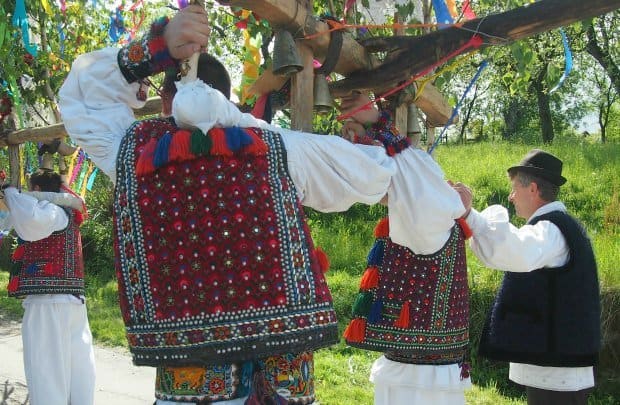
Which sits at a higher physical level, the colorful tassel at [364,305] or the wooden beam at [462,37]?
the wooden beam at [462,37]

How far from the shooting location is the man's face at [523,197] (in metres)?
3.12

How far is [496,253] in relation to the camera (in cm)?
256

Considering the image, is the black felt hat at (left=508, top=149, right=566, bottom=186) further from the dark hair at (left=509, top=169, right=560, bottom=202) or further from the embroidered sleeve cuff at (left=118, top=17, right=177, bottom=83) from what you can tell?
the embroidered sleeve cuff at (left=118, top=17, right=177, bottom=83)

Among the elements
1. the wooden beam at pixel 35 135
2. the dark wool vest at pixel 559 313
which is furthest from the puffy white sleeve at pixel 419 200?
the wooden beam at pixel 35 135

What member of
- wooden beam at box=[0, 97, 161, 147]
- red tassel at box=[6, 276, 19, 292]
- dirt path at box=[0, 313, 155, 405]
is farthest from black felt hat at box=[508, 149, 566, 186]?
red tassel at box=[6, 276, 19, 292]

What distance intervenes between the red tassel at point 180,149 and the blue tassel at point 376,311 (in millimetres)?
1331

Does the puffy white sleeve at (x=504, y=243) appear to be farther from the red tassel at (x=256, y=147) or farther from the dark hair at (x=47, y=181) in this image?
the dark hair at (x=47, y=181)

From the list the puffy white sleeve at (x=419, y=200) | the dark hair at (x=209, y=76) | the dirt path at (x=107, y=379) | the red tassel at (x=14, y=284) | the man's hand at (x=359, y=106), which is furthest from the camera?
the dirt path at (x=107, y=379)

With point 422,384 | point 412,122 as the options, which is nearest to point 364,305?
point 422,384

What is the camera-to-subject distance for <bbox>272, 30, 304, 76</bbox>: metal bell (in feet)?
6.74

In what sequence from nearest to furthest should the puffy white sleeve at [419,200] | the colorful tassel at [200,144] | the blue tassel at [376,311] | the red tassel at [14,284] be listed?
Answer: the colorful tassel at [200,144], the puffy white sleeve at [419,200], the blue tassel at [376,311], the red tassel at [14,284]

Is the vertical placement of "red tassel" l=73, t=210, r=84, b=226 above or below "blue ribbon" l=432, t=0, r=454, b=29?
below

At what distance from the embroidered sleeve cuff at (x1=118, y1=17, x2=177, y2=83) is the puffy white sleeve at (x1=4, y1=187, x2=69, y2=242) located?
2.39 m

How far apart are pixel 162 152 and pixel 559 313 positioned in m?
2.04
